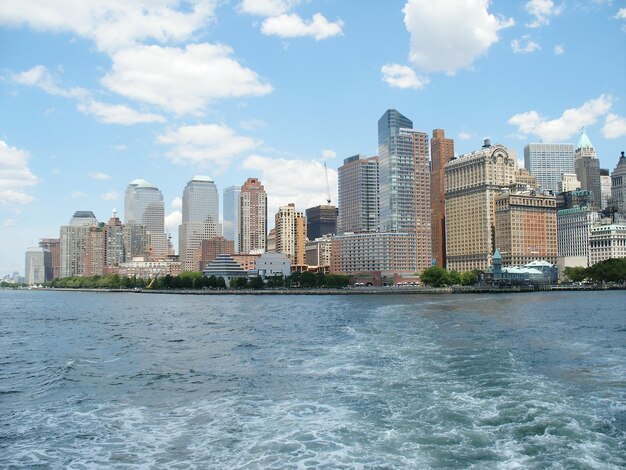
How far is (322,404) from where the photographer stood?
26016 millimetres

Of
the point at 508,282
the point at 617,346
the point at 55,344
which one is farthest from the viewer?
the point at 508,282

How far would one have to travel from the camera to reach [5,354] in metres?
46.5

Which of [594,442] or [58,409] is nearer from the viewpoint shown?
[594,442]

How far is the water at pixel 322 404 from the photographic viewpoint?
65.2 feet

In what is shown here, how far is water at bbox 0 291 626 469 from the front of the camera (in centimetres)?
1988

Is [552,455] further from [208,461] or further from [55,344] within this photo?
[55,344]

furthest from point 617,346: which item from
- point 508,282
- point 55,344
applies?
point 508,282

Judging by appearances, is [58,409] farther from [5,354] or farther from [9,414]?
[5,354]

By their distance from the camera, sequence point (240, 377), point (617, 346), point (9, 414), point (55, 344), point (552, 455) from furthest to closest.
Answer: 1. point (55, 344)
2. point (617, 346)
3. point (240, 377)
4. point (9, 414)
5. point (552, 455)

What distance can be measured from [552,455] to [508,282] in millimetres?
185257

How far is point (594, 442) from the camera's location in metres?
20.5

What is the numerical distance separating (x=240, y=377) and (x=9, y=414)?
1140 centimetres

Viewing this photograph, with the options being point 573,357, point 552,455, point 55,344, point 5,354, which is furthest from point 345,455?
point 55,344

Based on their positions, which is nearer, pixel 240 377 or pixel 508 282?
pixel 240 377
